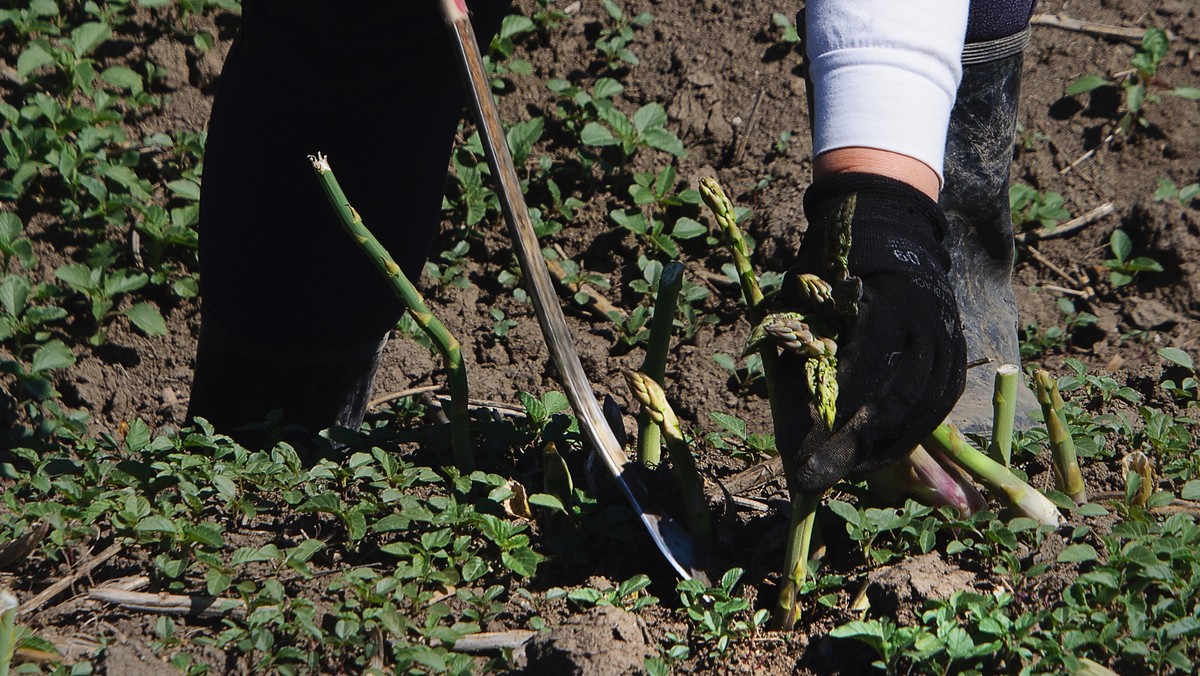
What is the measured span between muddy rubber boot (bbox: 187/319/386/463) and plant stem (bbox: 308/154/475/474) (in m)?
0.32

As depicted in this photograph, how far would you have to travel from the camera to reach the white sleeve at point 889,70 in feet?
4.56

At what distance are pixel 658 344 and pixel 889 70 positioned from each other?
475mm

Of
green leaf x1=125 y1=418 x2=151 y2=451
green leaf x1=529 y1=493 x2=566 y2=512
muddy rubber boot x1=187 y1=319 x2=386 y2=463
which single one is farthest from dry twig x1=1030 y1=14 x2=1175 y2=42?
green leaf x1=125 y1=418 x2=151 y2=451

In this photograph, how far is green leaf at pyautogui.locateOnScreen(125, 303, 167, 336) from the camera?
236cm

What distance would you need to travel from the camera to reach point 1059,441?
1.52 meters

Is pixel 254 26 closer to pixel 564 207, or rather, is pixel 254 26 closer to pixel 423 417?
pixel 423 417

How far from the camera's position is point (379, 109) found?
1.81 m

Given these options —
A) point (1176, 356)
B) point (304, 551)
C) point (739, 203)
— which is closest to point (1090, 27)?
point (739, 203)

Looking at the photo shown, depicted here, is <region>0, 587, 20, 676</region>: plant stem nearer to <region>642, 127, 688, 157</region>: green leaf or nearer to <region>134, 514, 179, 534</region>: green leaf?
<region>134, 514, 179, 534</region>: green leaf

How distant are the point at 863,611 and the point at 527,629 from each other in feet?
1.40

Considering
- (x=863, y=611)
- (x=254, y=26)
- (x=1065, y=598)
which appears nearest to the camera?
(x=1065, y=598)

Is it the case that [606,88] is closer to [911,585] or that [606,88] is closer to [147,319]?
[147,319]

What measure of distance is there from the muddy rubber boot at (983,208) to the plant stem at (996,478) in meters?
0.53

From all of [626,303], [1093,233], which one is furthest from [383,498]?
[1093,233]
